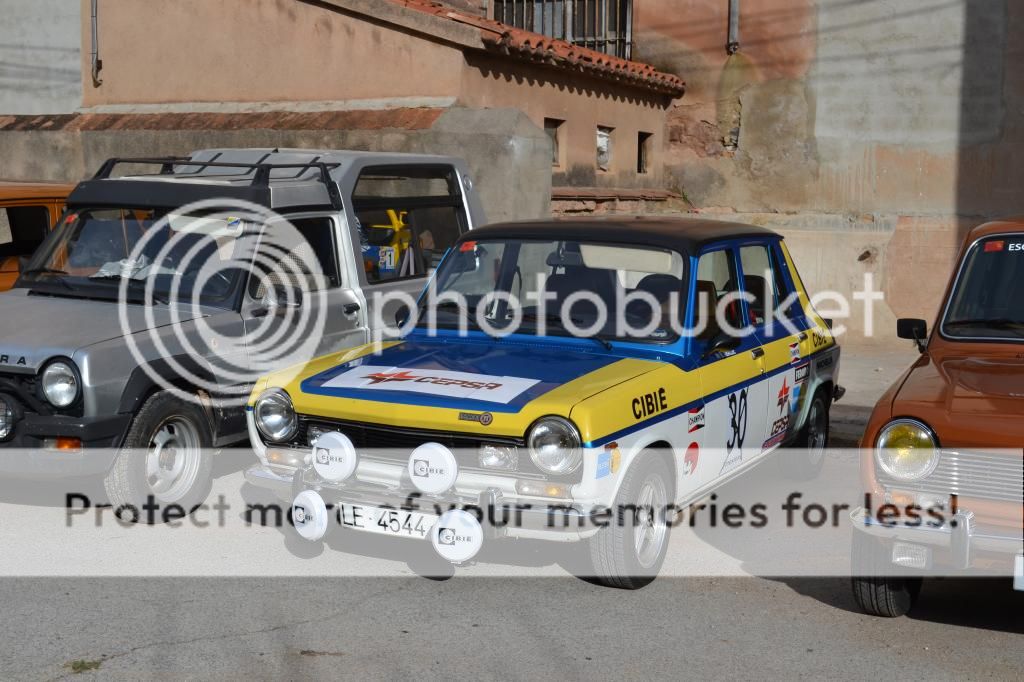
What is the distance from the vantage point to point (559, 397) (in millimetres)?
5285

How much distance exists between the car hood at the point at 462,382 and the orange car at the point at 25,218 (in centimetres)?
405

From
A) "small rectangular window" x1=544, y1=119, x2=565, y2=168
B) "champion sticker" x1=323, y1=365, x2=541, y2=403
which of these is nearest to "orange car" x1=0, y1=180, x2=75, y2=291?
"champion sticker" x1=323, y1=365, x2=541, y2=403

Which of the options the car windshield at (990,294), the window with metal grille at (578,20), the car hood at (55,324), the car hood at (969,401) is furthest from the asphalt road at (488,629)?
the window with metal grille at (578,20)

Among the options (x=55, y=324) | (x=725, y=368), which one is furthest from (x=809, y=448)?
(x=55, y=324)

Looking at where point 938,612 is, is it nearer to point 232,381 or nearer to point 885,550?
point 885,550

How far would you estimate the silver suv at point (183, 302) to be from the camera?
6.26 metres

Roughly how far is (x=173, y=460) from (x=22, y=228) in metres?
3.44

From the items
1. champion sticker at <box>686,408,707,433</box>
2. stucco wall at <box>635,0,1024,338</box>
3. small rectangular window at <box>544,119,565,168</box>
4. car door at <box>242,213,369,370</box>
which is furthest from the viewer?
small rectangular window at <box>544,119,565,168</box>

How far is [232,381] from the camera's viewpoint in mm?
7055

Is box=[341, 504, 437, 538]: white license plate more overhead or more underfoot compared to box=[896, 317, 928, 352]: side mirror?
more underfoot

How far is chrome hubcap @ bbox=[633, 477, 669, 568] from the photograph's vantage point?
5508mm

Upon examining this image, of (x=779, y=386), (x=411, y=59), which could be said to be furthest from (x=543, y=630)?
(x=411, y=59)

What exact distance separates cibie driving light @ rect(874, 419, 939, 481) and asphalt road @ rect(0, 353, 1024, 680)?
2.41ft

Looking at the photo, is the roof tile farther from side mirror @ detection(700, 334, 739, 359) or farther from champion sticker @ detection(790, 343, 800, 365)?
side mirror @ detection(700, 334, 739, 359)
